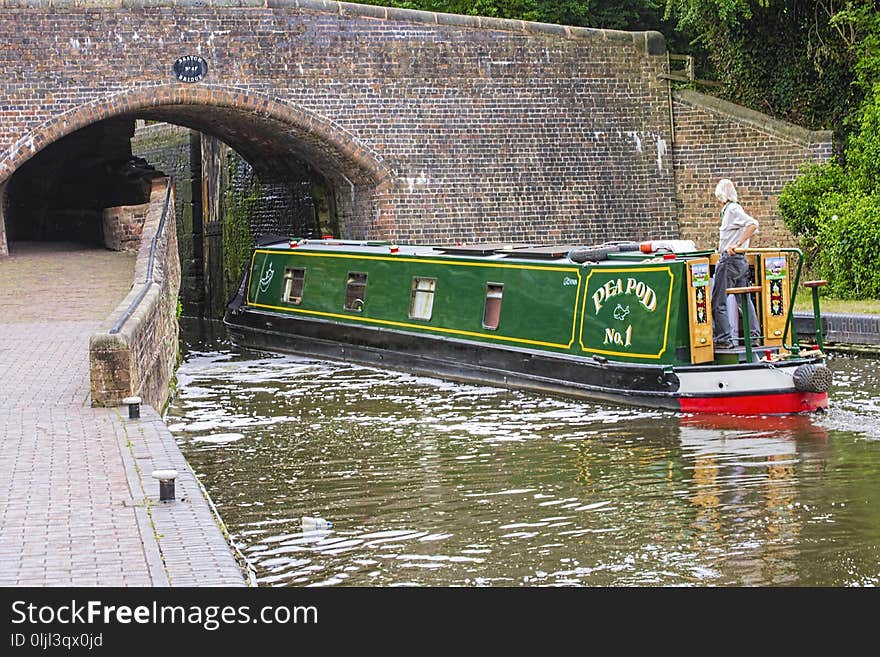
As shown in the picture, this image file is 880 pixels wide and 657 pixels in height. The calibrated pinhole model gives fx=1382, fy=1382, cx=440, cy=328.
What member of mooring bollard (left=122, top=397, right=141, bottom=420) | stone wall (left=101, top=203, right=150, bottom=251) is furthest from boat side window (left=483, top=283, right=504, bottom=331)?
stone wall (left=101, top=203, right=150, bottom=251)

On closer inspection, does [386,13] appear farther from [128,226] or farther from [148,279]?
[148,279]

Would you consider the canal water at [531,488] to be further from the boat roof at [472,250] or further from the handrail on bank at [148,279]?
the boat roof at [472,250]

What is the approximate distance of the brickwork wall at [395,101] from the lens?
52.9 feet

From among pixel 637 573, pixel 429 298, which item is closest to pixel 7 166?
pixel 429 298

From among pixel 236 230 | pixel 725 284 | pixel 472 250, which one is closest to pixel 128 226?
pixel 236 230

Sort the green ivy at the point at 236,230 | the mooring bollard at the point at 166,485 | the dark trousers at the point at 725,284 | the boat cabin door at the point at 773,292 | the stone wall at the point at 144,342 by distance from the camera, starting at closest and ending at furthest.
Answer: the mooring bollard at the point at 166,485
the stone wall at the point at 144,342
the dark trousers at the point at 725,284
the boat cabin door at the point at 773,292
the green ivy at the point at 236,230

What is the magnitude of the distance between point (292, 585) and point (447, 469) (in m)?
2.69

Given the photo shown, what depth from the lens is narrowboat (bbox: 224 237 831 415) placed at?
10602 mm

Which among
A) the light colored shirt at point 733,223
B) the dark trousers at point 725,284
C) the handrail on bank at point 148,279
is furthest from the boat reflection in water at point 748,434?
the handrail on bank at point 148,279

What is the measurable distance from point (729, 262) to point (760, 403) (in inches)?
45.2

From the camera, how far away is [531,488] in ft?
26.5

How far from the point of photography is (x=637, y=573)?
618 cm

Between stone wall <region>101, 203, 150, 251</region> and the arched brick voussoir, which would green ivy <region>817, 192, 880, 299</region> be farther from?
stone wall <region>101, 203, 150, 251</region>

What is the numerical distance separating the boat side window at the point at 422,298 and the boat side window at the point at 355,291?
2.80ft
